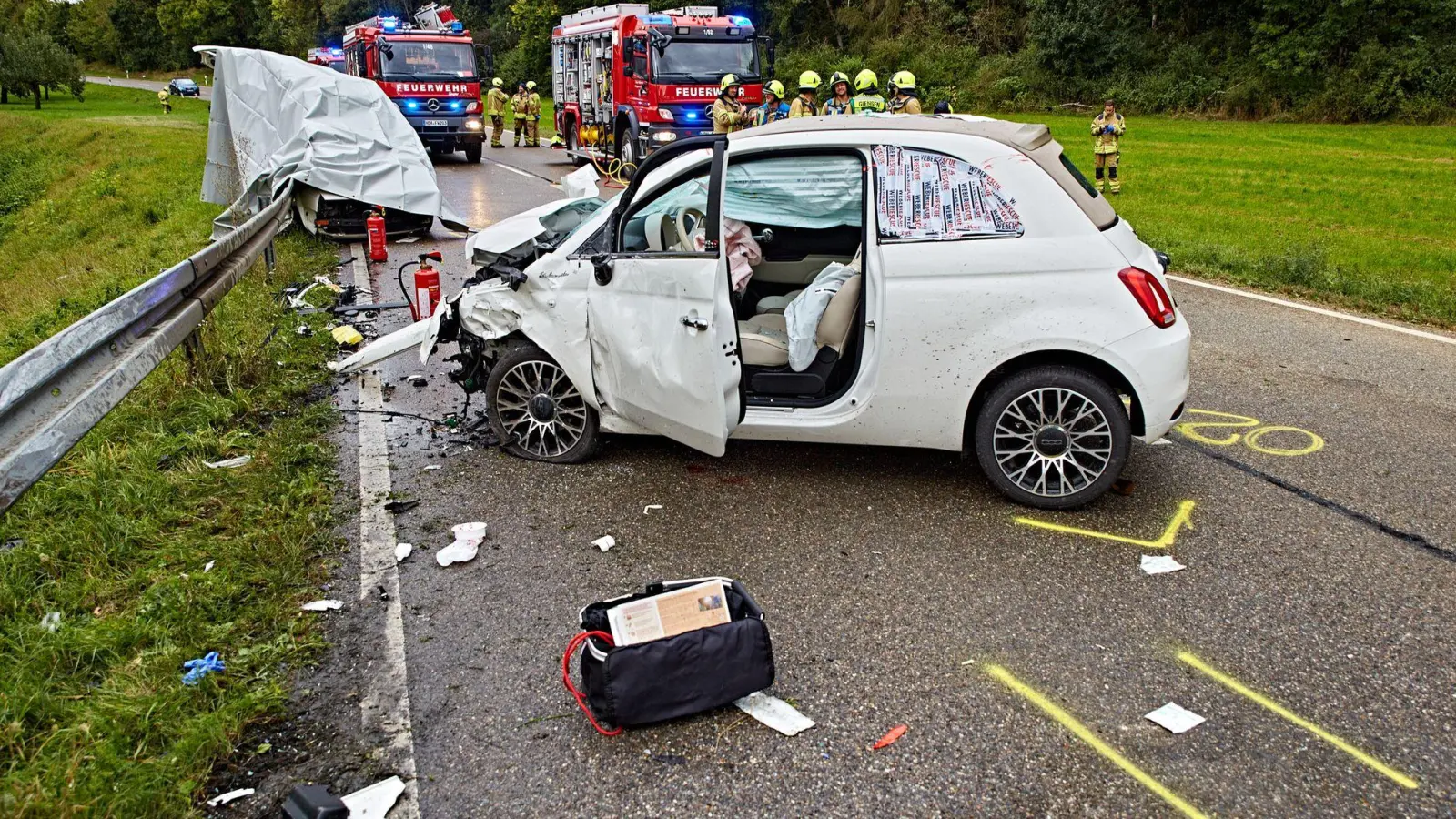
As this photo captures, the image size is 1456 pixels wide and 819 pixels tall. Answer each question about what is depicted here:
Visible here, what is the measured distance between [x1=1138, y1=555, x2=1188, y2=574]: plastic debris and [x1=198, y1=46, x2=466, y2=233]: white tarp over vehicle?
1039 cm

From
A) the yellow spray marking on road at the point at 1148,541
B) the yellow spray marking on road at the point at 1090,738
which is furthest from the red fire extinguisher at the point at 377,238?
the yellow spray marking on road at the point at 1090,738

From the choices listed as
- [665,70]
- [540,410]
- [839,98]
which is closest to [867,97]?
[839,98]

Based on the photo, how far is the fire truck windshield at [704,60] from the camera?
18.4 meters

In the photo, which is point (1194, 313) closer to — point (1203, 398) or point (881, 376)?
point (1203, 398)

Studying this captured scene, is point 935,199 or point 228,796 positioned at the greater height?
point 935,199

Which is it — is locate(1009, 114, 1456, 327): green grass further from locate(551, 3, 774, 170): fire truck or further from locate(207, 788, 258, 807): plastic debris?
locate(207, 788, 258, 807): plastic debris

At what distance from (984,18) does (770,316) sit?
141 feet

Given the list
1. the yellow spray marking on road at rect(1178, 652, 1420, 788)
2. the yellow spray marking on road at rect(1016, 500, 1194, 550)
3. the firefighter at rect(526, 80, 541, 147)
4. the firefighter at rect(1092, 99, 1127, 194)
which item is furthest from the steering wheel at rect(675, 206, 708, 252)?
the firefighter at rect(526, 80, 541, 147)

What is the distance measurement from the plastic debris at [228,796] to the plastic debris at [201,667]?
1.93ft

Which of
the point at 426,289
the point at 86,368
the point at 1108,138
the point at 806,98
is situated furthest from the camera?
the point at 1108,138

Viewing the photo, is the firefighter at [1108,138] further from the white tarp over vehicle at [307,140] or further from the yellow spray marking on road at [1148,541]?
the yellow spray marking on road at [1148,541]

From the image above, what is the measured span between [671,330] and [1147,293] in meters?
2.14

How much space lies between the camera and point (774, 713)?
11.7 ft

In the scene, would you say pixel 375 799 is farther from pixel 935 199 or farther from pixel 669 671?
pixel 935 199
